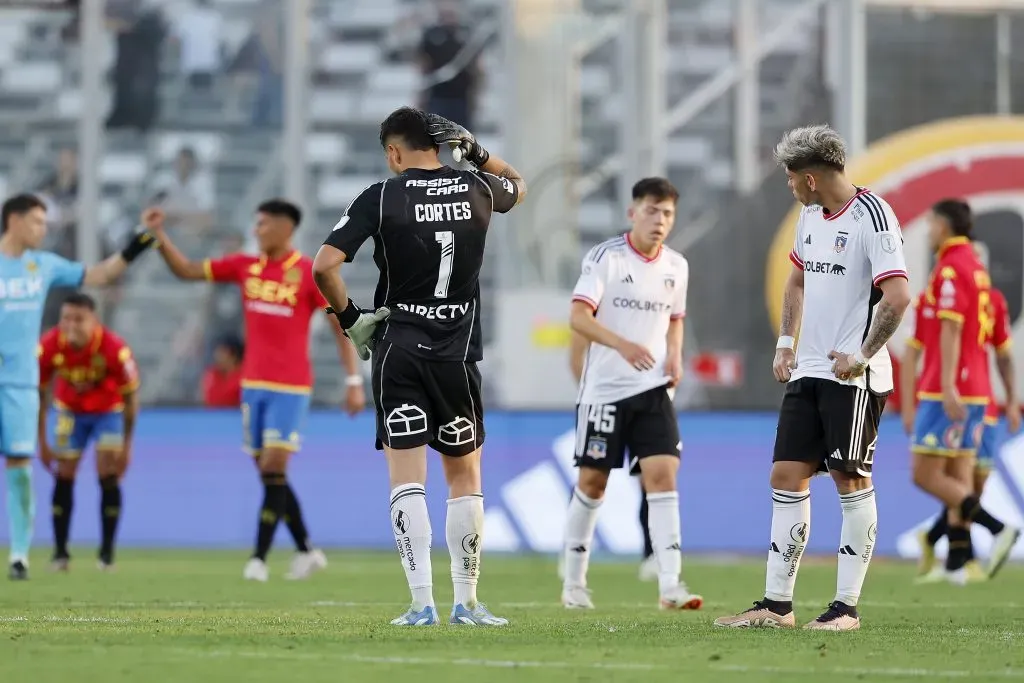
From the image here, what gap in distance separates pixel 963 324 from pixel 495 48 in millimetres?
9330

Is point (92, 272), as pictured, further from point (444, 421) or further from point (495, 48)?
point (495, 48)

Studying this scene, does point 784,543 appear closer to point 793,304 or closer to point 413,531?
point 793,304

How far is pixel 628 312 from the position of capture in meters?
9.78

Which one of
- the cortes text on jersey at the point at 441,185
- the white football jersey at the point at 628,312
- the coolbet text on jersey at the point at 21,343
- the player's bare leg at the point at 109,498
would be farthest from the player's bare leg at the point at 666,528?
the player's bare leg at the point at 109,498

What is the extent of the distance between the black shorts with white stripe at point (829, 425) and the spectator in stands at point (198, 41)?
14.0 meters

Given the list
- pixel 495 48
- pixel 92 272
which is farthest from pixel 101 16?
pixel 92 272

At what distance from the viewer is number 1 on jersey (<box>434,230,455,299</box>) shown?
7516 millimetres

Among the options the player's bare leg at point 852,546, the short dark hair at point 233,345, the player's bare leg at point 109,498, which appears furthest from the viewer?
the short dark hair at point 233,345

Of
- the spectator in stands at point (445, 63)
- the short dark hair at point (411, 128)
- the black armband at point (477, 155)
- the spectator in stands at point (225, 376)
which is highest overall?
the spectator in stands at point (445, 63)

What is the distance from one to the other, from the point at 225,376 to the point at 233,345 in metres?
0.53

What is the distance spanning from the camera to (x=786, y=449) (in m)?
7.73

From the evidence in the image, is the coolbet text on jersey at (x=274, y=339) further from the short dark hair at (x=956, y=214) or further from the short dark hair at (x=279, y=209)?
the short dark hair at (x=956, y=214)

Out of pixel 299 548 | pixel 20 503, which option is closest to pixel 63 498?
pixel 20 503

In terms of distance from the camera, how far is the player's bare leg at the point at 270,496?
38.5 feet
